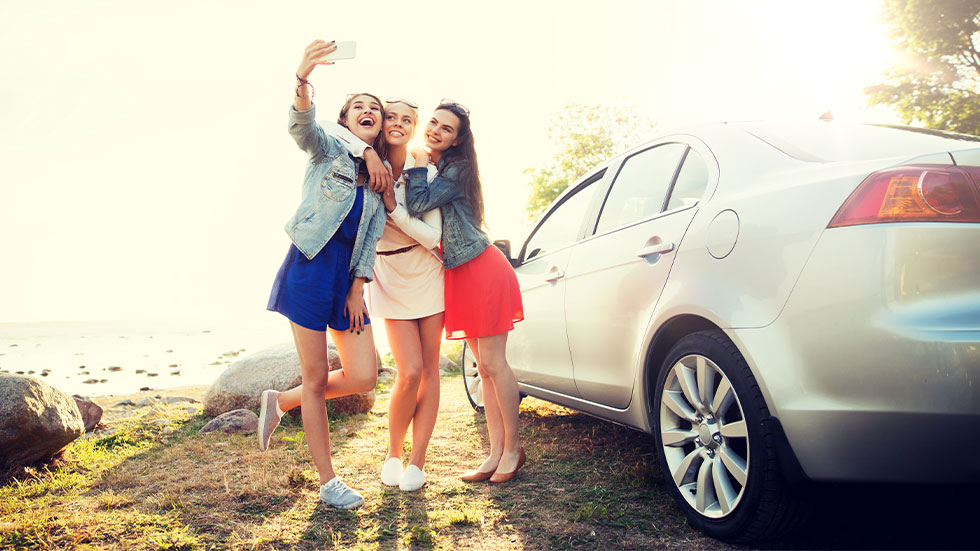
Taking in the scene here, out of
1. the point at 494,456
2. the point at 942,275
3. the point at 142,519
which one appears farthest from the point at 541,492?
the point at 942,275

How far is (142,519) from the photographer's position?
2.75 meters

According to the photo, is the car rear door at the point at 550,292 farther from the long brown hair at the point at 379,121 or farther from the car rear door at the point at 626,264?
the long brown hair at the point at 379,121

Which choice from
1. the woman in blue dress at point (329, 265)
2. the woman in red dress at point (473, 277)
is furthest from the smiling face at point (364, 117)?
the woman in red dress at point (473, 277)

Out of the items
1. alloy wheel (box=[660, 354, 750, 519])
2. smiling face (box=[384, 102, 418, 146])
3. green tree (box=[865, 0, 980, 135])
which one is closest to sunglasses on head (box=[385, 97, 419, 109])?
smiling face (box=[384, 102, 418, 146])

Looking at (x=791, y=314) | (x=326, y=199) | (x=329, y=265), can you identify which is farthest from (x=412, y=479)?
(x=791, y=314)

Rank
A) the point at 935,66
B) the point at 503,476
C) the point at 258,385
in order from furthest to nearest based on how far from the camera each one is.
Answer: the point at 935,66 < the point at 258,385 < the point at 503,476

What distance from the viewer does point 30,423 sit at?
3.49 metres

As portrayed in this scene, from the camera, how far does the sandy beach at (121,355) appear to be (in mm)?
9415

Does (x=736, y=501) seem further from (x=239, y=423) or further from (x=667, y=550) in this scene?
(x=239, y=423)

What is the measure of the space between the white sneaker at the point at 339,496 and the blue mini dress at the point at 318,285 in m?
0.72

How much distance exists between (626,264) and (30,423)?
3256 mm

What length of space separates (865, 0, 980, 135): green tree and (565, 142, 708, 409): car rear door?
1697 centimetres

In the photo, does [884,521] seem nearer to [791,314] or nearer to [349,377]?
[791,314]

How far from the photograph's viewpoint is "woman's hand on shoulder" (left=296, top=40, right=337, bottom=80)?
263cm
